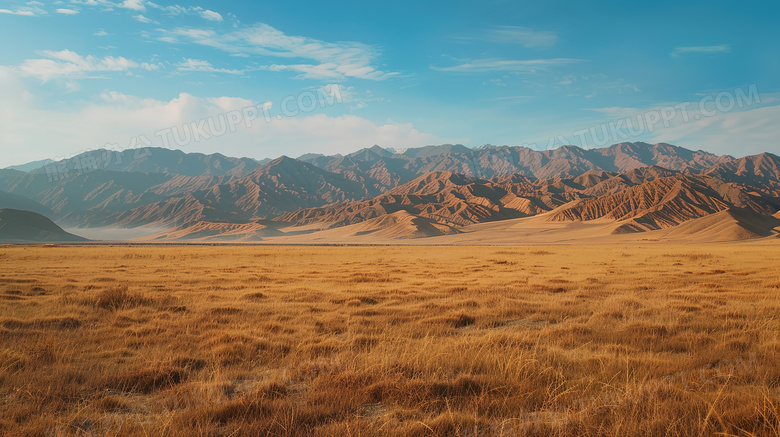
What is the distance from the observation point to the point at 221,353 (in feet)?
24.0

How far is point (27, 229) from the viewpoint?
180625 millimetres

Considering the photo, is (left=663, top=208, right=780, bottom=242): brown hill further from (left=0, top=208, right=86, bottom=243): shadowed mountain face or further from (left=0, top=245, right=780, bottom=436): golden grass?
(left=0, top=208, right=86, bottom=243): shadowed mountain face

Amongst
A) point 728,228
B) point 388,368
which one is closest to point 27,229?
point 388,368

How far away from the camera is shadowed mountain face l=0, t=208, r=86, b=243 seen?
17038cm

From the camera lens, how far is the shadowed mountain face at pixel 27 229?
17038 centimetres

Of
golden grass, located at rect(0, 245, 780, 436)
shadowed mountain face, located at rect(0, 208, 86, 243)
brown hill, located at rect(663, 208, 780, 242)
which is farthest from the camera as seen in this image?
shadowed mountain face, located at rect(0, 208, 86, 243)

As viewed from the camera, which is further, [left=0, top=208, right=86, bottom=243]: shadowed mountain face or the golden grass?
[left=0, top=208, right=86, bottom=243]: shadowed mountain face

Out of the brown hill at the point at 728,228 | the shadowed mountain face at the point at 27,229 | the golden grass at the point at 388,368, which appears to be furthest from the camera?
the shadowed mountain face at the point at 27,229

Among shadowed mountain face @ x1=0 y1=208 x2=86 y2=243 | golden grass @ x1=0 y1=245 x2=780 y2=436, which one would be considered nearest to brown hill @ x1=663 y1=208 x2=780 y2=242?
golden grass @ x1=0 y1=245 x2=780 y2=436

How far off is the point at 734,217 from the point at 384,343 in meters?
178

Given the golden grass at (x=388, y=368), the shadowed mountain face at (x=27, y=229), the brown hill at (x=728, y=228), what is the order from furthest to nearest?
the shadowed mountain face at (x=27, y=229) → the brown hill at (x=728, y=228) → the golden grass at (x=388, y=368)

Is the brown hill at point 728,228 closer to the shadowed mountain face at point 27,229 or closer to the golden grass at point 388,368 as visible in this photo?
the golden grass at point 388,368

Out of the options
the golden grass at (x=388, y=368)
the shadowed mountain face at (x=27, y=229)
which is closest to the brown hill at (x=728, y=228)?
the golden grass at (x=388, y=368)

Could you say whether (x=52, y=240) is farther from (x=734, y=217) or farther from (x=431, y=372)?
(x=734, y=217)
